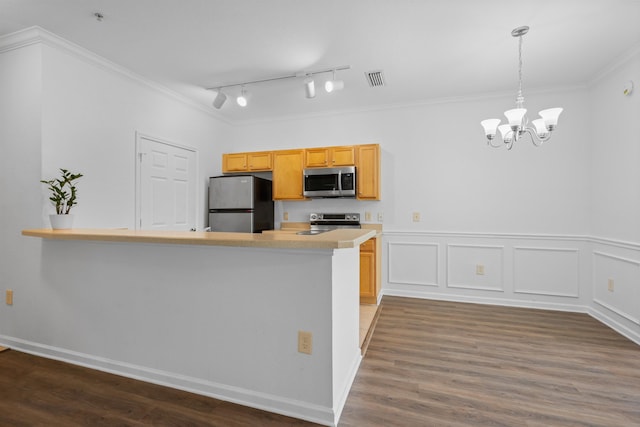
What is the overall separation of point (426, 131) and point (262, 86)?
7.21 ft

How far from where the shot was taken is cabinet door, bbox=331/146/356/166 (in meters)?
4.14

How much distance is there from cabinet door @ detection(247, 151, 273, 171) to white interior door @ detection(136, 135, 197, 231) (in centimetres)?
82

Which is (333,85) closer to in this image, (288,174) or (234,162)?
(288,174)

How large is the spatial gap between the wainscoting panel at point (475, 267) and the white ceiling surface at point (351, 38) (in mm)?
1982

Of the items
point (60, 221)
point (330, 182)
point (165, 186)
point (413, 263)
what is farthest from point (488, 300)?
point (60, 221)

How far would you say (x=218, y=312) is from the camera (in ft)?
6.25

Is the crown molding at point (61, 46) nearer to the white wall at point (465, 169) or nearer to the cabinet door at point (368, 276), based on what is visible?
the white wall at point (465, 169)


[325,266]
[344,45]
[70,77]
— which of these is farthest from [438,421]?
[70,77]

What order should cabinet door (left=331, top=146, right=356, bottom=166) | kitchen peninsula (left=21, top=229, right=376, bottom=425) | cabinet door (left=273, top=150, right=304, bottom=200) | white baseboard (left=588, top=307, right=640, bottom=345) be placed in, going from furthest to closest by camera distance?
1. cabinet door (left=273, top=150, right=304, bottom=200)
2. cabinet door (left=331, top=146, right=356, bottom=166)
3. white baseboard (left=588, top=307, right=640, bottom=345)
4. kitchen peninsula (left=21, top=229, right=376, bottom=425)

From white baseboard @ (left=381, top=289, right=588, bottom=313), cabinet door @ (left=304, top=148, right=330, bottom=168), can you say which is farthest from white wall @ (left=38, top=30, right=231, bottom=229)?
white baseboard @ (left=381, top=289, right=588, bottom=313)

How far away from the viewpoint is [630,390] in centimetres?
201

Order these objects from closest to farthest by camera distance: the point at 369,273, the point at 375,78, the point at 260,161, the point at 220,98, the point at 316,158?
the point at 375,78
the point at 220,98
the point at 369,273
the point at 316,158
the point at 260,161

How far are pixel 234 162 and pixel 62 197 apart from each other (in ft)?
8.10

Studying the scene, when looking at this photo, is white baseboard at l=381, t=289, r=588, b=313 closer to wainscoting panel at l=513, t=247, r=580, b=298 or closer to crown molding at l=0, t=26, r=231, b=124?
wainscoting panel at l=513, t=247, r=580, b=298
